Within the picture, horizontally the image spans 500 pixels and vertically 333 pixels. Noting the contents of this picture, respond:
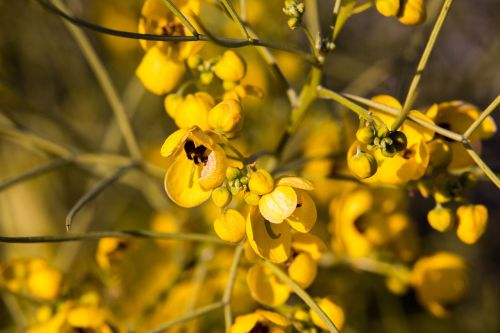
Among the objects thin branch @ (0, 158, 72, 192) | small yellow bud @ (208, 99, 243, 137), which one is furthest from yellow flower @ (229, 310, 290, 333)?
thin branch @ (0, 158, 72, 192)

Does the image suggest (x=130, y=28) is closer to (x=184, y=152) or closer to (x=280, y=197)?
(x=184, y=152)

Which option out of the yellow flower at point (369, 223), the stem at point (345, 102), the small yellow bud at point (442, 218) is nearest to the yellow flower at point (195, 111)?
the stem at point (345, 102)

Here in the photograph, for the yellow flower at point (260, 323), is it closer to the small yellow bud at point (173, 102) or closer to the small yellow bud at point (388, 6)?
the small yellow bud at point (173, 102)

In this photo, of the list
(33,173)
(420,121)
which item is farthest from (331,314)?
(33,173)

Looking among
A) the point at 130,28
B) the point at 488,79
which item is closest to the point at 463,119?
the point at 488,79

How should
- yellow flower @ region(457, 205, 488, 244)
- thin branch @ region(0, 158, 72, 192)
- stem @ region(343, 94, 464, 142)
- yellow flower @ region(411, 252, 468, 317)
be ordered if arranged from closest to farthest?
1. stem @ region(343, 94, 464, 142)
2. yellow flower @ region(457, 205, 488, 244)
3. thin branch @ region(0, 158, 72, 192)
4. yellow flower @ region(411, 252, 468, 317)

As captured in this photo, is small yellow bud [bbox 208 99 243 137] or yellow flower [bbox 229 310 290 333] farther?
yellow flower [bbox 229 310 290 333]

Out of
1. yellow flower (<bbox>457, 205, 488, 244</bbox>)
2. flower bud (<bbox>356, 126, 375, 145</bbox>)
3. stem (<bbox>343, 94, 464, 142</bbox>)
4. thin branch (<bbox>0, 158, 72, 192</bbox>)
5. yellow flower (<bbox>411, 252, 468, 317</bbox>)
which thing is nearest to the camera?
flower bud (<bbox>356, 126, 375, 145</bbox>)

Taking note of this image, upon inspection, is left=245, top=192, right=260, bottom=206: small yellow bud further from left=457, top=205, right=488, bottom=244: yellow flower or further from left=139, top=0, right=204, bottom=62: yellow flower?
left=457, top=205, right=488, bottom=244: yellow flower
